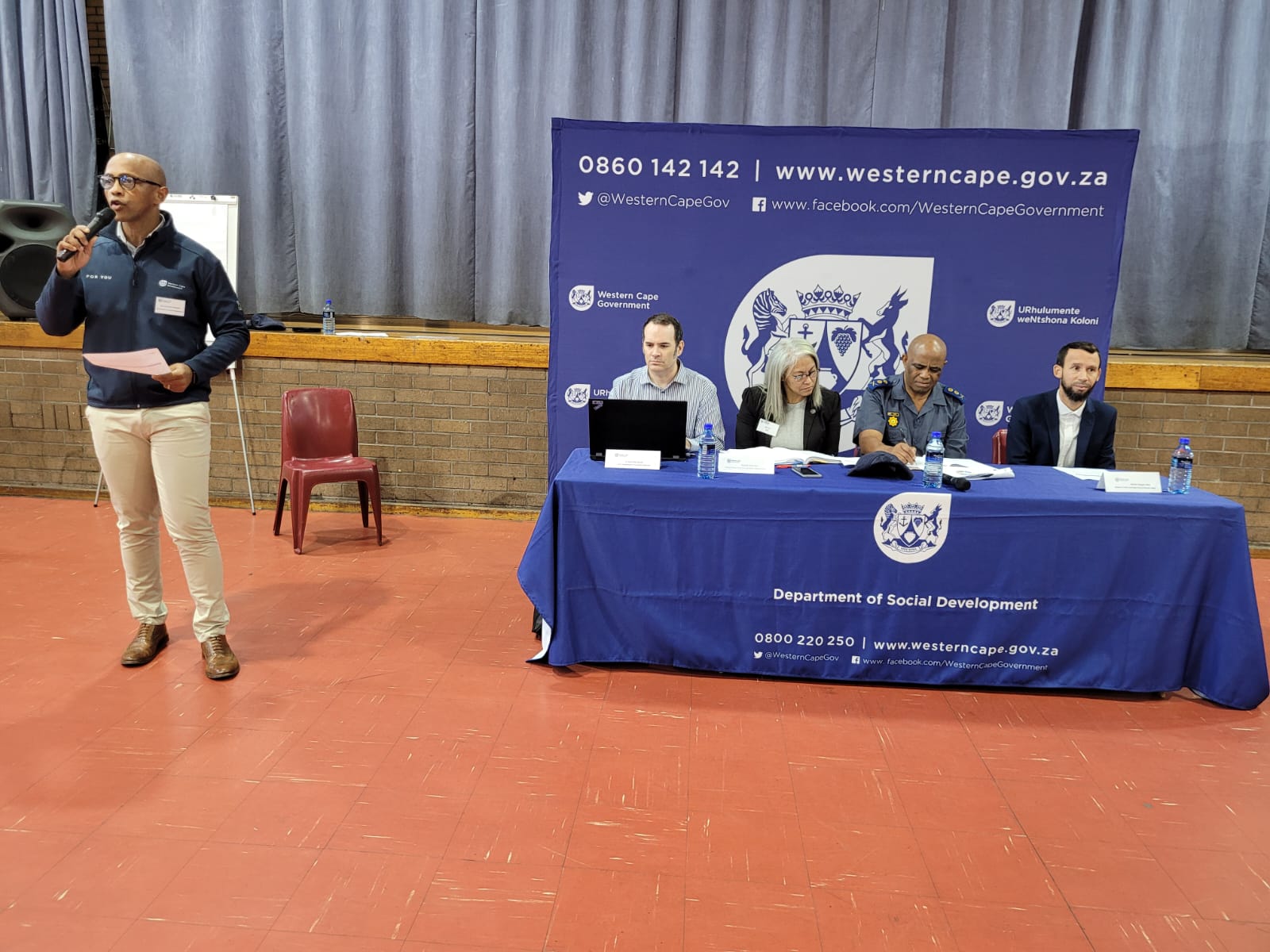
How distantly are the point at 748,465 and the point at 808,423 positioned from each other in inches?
27.4

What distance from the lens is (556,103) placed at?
18.2 feet

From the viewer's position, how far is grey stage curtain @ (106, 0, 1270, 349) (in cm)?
535

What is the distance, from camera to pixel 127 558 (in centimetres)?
317

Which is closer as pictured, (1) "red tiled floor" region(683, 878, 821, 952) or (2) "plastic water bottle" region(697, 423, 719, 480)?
(1) "red tiled floor" region(683, 878, 821, 952)

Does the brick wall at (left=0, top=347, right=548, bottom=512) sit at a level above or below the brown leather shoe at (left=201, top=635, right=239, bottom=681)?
above

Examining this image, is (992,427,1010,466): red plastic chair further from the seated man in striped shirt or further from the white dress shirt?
the seated man in striped shirt

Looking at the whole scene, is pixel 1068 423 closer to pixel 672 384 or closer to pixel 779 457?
pixel 779 457

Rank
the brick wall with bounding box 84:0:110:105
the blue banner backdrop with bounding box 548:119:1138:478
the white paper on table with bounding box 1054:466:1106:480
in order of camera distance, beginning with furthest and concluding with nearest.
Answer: the brick wall with bounding box 84:0:110:105 < the blue banner backdrop with bounding box 548:119:1138:478 < the white paper on table with bounding box 1054:466:1106:480

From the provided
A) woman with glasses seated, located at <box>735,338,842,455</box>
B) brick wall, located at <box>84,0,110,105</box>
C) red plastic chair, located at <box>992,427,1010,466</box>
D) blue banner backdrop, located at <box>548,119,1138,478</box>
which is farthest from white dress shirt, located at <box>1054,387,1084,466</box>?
brick wall, located at <box>84,0,110,105</box>

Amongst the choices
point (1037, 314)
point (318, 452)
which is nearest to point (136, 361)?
point (318, 452)

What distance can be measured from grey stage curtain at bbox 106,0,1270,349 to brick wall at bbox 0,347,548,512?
2.44ft

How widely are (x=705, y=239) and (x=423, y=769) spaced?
2.89 meters

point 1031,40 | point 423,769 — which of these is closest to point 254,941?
point 423,769

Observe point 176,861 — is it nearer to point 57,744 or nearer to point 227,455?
point 57,744
